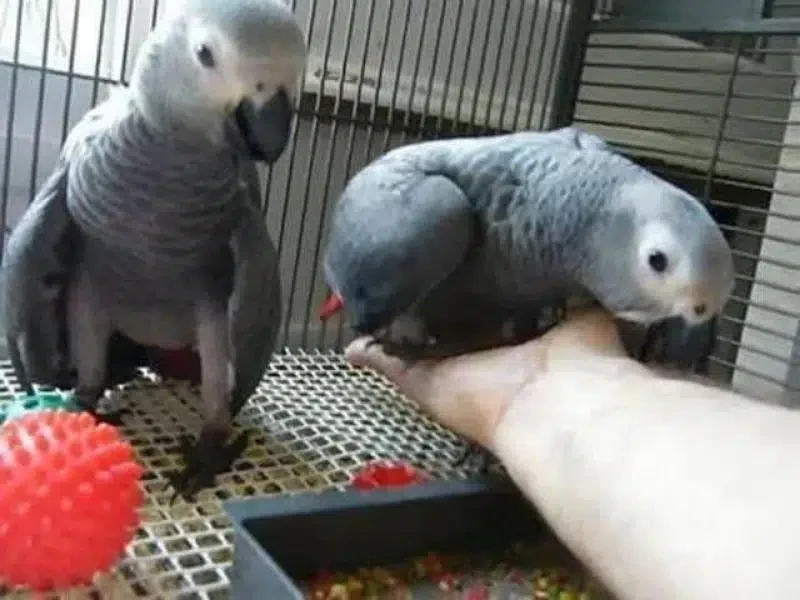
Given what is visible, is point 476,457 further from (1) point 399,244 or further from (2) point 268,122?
(2) point 268,122

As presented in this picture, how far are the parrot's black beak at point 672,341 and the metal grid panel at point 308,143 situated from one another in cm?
19

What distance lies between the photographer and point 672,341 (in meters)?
0.85

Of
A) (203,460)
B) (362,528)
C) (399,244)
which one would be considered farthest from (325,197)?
(362,528)

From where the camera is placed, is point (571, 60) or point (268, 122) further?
point (571, 60)

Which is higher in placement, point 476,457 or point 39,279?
point 39,279

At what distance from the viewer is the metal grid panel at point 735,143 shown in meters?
1.13

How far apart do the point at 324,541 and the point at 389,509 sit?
5 centimetres

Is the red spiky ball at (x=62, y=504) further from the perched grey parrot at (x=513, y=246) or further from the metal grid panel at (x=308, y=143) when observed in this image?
the perched grey parrot at (x=513, y=246)

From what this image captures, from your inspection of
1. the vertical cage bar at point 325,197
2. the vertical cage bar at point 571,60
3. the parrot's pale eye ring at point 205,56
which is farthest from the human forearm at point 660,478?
the vertical cage bar at point 571,60

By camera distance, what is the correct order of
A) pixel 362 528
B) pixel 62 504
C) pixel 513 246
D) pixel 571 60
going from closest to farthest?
1. pixel 62 504
2. pixel 362 528
3. pixel 513 246
4. pixel 571 60

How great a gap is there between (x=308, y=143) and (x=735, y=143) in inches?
22.8

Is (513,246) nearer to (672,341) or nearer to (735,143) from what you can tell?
(672,341)

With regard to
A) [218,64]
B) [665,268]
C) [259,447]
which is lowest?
[259,447]

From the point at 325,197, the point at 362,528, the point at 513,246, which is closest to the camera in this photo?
the point at 362,528
